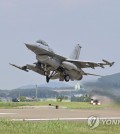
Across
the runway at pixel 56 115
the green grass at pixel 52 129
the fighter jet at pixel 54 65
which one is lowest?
the green grass at pixel 52 129

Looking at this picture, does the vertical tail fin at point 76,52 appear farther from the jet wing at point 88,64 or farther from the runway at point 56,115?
the runway at point 56,115

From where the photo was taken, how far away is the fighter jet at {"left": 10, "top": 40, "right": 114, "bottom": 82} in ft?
198

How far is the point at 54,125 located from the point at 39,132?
3302 mm

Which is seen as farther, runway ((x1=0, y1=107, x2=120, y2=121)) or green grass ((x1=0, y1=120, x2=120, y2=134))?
runway ((x1=0, y1=107, x2=120, y2=121))

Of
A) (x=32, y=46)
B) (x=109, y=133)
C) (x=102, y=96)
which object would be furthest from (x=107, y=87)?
(x=32, y=46)

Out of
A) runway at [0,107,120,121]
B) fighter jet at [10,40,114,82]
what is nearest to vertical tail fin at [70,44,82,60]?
fighter jet at [10,40,114,82]

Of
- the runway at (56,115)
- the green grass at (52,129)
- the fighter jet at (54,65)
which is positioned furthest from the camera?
the fighter jet at (54,65)

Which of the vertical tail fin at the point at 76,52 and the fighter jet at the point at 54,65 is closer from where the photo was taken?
the fighter jet at the point at 54,65

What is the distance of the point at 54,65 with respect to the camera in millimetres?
61312

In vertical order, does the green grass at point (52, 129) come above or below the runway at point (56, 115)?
below

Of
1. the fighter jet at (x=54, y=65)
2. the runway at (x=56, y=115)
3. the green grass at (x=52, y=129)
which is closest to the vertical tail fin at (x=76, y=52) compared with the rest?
the fighter jet at (x=54, y=65)

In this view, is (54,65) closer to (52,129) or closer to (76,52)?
(76,52)

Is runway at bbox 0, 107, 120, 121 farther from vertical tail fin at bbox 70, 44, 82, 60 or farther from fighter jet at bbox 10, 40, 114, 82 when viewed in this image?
vertical tail fin at bbox 70, 44, 82, 60

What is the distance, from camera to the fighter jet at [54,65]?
60250mm
